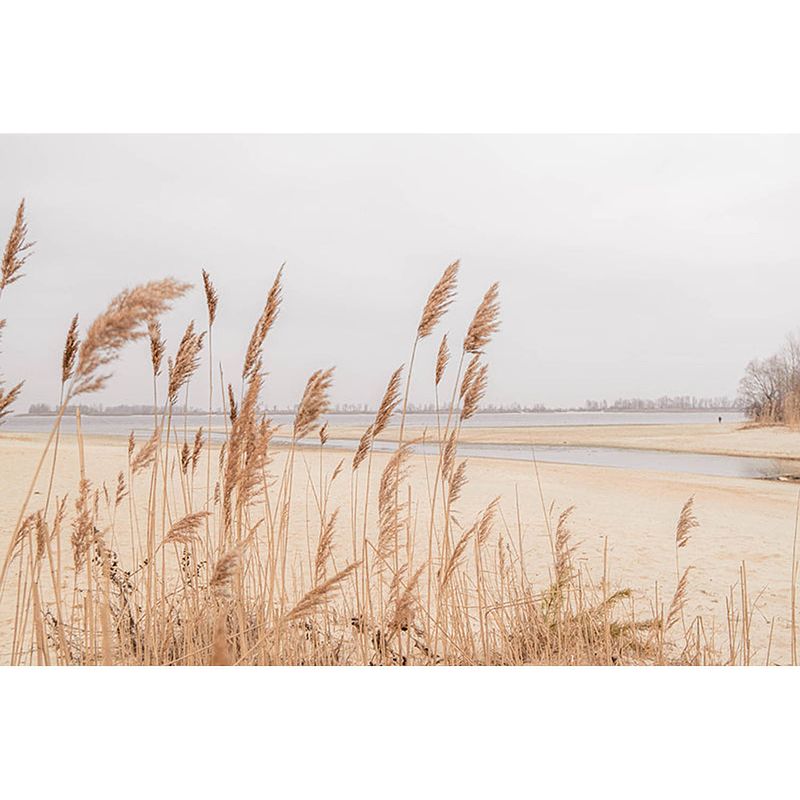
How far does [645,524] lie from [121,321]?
121 inches

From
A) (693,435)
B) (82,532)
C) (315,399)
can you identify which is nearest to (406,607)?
(315,399)

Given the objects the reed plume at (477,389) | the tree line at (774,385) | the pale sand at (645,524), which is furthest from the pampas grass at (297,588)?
the tree line at (774,385)

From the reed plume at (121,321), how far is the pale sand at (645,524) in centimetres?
81

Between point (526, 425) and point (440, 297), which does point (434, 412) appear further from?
point (526, 425)

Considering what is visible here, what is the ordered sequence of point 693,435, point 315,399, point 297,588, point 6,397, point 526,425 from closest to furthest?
point 6,397 → point 315,399 → point 297,588 → point 526,425 → point 693,435

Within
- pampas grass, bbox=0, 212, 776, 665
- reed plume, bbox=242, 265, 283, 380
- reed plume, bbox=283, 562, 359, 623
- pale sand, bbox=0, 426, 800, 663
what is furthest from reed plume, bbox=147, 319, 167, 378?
reed plume, bbox=283, 562, 359, 623

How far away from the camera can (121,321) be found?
4.29 feet

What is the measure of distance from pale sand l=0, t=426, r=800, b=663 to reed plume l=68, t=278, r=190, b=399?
0.81m

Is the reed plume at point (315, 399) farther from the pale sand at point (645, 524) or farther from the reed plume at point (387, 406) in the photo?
the pale sand at point (645, 524)

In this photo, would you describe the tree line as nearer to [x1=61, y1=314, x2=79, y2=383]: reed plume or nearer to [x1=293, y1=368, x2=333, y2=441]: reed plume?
[x1=293, y1=368, x2=333, y2=441]: reed plume

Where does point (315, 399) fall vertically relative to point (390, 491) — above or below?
above

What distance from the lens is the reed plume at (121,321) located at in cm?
131
